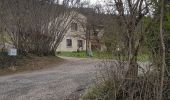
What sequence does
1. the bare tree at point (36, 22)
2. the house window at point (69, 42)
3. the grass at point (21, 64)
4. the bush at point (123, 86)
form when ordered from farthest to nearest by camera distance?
1. the house window at point (69, 42)
2. the bare tree at point (36, 22)
3. the grass at point (21, 64)
4. the bush at point (123, 86)

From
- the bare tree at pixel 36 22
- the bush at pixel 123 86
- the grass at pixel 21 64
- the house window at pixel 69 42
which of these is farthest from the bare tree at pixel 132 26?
the house window at pixel 69 42

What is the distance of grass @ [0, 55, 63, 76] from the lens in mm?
20062

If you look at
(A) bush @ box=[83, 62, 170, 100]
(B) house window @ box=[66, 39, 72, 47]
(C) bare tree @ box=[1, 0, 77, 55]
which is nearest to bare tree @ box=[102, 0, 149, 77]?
(A) bush @ box=[83, 62, 170, 100]

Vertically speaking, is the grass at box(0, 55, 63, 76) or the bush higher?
the bush

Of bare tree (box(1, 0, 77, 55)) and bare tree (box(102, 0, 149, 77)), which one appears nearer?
bare tree (box(102, 0, 149, 77))

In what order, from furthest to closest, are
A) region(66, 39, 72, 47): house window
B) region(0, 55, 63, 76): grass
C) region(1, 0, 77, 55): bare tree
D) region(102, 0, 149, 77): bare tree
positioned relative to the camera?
1. region(66, 39, 72, 47): house window
2. region(1, 0, 77, 55): bare tree
3. region(0, 55, 63, 76): grass
4. region(102, 0, 149, 77): bare tree

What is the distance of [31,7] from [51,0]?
2.25 m

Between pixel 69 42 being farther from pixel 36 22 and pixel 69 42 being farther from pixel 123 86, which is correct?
pixel 123 86

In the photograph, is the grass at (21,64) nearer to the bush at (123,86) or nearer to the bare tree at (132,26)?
the bush at (123,86)

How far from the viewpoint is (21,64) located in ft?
70.0

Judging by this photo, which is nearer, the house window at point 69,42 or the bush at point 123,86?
the bush at point 123,86

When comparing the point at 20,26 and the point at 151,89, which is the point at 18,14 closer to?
the point at 20,26

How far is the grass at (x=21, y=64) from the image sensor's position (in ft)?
65.8

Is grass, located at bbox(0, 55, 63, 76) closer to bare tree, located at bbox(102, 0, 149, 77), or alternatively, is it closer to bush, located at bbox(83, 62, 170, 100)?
bush, located at bbox(83, 62, 170, 100)
